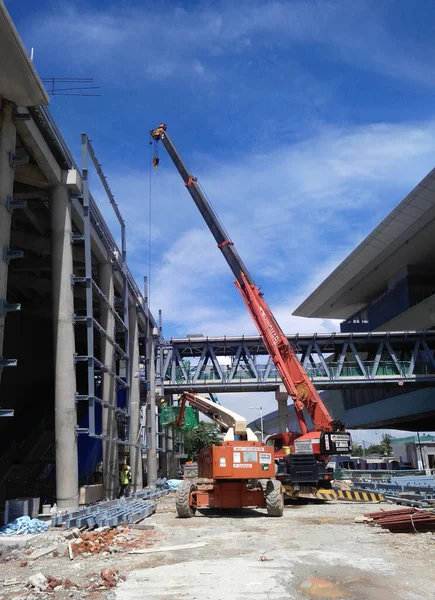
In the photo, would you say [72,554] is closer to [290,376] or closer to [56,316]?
[56,316]

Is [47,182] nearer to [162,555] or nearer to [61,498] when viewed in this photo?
[61,498]

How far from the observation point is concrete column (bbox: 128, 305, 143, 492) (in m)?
28.6

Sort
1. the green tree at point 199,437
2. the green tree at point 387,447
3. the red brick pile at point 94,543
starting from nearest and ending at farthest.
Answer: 1. the red brick pile at point 94,543
2. the green tree at point 199,437
3. the green tree at point 387,447

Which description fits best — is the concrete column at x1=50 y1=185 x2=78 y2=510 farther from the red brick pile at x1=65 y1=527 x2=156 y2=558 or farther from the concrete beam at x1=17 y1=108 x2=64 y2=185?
the red brick pile at x1=65 y1=527 x2=156 y2=558

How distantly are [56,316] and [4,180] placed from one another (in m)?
5.22

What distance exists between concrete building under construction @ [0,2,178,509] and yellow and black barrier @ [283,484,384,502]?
7.28m

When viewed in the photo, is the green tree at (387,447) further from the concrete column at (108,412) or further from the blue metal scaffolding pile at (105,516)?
the blue metal scaffolding pile at (105,516)

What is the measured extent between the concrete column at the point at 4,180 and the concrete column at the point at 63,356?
3.55 meters

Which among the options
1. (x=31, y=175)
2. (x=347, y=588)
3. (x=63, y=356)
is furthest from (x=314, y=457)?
(x=31, y=175)

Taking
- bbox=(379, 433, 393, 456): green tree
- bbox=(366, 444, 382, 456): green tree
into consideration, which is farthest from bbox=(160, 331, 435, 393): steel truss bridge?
bbox=(366, 444, 382, 456): green tree

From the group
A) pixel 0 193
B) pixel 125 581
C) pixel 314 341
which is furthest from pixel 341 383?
pixel 125 581

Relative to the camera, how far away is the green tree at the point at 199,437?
64500 millimetres

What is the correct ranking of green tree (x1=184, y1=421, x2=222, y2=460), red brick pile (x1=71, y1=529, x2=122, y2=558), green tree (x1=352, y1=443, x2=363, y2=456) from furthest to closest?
green tree (x1=352, y1=443, x2=363, y2=456), green tree (x1=184, y1=421, x2=222, y2=460), red brick pile (x1=71, y1=529, x2=122, y2=558)

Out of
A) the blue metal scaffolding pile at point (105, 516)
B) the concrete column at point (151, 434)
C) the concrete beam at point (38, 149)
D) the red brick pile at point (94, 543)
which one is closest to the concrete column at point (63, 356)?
the concrete beam at point (38, 149)
